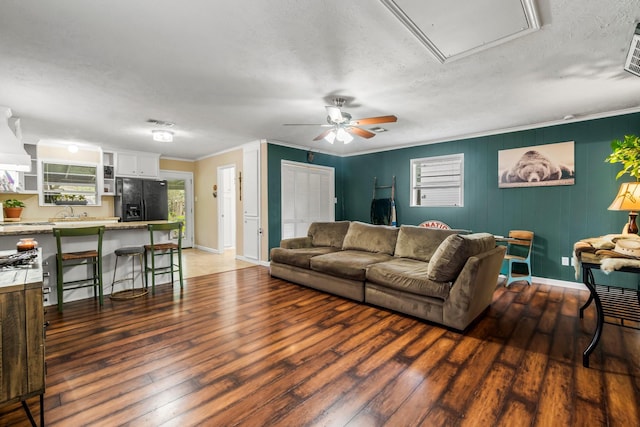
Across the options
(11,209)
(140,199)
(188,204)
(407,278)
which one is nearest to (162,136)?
(140,199)

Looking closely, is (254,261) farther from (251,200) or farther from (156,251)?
(156,251)

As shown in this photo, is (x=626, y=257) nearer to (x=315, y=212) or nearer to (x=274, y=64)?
(x=274, y=64)

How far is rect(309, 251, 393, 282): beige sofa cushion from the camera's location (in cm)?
352

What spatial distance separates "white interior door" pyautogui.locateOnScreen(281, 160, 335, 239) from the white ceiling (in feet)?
5.71

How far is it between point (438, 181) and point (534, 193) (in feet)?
5.14

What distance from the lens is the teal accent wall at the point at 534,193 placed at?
403 centimetres

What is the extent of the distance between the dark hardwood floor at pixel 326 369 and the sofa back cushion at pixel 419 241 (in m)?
0.93

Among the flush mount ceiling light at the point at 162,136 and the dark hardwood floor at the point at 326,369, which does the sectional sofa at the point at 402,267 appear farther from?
the flush mount ceiling light at the point at 162,136

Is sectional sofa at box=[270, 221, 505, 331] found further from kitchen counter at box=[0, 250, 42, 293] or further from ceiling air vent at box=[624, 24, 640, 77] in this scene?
kitchen counter at box=[0, 250, 42, 293]

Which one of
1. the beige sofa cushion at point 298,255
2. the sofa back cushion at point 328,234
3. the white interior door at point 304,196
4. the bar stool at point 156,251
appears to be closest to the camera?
the bar stool at point 156,251

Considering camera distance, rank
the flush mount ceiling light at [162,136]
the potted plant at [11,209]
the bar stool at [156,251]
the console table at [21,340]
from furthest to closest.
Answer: the potted plant at [11,209]
the flush mount ceiling light at [162,136]
the bar stool at [156,251]
the console table at [21,340]

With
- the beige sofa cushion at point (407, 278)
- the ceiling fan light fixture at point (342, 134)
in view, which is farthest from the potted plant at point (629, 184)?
the ceiling fan light fixture at point (342, 134)

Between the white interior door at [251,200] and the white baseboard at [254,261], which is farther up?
the white interior door at [251,200]

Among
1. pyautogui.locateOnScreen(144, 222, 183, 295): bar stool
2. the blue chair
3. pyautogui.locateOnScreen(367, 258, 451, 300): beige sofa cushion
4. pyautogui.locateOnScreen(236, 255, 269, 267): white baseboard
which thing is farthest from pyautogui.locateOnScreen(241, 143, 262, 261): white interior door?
the blue chair
